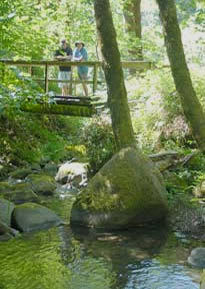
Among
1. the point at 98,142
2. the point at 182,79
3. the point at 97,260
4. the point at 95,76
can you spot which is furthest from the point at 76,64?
the point at 97,260

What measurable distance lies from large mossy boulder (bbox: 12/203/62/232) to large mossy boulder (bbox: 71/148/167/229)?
0.35 m

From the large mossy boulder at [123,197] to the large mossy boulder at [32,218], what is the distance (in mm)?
348

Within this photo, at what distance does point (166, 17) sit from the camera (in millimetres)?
9008

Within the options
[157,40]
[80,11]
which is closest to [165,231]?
[80,11]

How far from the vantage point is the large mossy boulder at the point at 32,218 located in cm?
753

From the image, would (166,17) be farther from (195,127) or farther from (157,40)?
(157,40)

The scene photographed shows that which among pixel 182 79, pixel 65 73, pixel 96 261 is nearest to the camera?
pixel 96 261

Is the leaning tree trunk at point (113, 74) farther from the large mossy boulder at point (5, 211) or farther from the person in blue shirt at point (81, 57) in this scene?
the person in blue shirt at point (81, 57)

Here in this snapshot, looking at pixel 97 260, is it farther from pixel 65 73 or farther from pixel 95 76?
pixel 65 73

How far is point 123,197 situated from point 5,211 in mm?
1845

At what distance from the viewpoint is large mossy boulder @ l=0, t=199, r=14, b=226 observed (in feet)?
25.1

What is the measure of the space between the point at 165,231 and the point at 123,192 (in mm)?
837

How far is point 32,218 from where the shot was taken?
7.68 metres

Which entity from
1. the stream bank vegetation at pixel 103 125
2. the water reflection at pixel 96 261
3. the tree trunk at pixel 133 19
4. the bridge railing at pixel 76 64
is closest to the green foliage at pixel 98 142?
the stream bank vegetation at pixel 103 125
